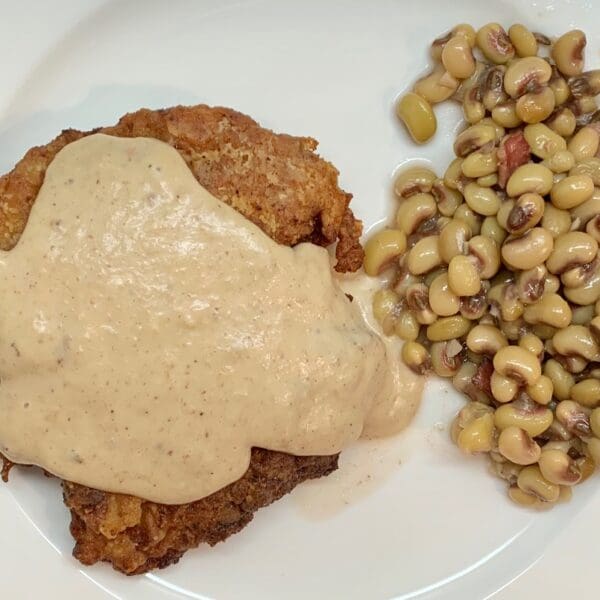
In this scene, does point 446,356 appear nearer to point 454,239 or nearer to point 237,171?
point 454,239

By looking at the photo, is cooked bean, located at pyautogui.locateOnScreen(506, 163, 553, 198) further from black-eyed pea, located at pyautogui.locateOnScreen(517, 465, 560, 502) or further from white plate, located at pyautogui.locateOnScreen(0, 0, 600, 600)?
black-eyed pea, located at pyautogui.locateOnScreen(517, 465, 560, 502)

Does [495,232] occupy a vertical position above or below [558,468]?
above

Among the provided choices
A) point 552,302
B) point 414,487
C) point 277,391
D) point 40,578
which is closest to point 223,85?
point 277,391

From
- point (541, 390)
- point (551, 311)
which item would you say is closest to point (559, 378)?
point (541, 390)

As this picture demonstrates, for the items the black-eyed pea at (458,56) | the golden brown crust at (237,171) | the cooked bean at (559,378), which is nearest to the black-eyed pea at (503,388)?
the cooked bean at (559,378)

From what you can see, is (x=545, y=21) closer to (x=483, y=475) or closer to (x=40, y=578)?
(x=483, y=475)

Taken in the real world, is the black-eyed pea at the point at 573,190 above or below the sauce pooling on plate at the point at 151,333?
above

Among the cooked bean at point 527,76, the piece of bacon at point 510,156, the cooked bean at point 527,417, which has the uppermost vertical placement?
the cooked bean at point 527,76

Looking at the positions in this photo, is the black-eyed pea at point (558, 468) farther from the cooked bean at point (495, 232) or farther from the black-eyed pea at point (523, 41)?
the black-eyed pea at point (523, 41)
